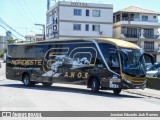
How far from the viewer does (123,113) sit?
1335 centimetres

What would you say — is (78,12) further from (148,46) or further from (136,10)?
(148,46)

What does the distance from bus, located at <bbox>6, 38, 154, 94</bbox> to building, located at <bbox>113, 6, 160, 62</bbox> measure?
171ft

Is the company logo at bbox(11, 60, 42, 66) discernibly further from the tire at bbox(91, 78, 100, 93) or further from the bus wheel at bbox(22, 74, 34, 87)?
the tire at bbox(91, 78, 100, 93)

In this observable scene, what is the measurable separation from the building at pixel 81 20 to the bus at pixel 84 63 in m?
43.0

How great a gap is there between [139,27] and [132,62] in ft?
194

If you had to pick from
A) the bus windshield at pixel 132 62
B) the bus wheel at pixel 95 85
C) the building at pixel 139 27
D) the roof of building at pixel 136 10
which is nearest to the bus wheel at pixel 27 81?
the bus wheel at pixel 95 85

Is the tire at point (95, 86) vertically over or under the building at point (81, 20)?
under

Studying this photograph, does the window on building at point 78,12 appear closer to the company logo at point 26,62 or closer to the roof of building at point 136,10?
the roof of building at point 136,10

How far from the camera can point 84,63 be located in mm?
24344

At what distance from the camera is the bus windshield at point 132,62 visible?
22.3m

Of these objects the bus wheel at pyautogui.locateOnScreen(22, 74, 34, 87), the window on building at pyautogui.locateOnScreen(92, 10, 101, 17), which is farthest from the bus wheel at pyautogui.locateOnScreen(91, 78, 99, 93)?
the window on building at pyautogui.locateOnScreen(92, 10, 101, 17)

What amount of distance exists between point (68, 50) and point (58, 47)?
1245 mm

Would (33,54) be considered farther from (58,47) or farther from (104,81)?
(104,81)

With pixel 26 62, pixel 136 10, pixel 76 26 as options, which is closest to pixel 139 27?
pixel 136 10
